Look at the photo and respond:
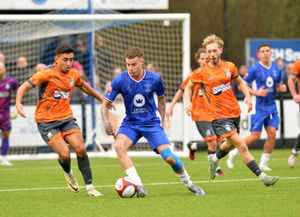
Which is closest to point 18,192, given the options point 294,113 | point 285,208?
point 285,208

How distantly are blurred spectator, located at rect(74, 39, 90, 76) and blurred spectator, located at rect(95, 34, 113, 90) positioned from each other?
0.29 metres

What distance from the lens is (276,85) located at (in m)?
11.3

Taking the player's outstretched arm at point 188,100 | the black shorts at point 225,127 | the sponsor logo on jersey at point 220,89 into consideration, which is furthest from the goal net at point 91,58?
the black shorts at point 225,127

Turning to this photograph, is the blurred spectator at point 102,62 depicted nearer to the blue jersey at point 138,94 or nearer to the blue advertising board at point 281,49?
the blue jersey at point 138,94

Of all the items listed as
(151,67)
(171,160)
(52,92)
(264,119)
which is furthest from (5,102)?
(171,160)

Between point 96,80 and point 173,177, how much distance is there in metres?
5.89

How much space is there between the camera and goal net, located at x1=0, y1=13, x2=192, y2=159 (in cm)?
1454

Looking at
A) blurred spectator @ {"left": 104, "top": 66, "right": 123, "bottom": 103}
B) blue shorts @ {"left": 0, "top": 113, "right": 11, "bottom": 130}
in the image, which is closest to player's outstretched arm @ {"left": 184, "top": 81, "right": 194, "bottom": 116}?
blue shorts @ {"left": 0, "top": 113, "right": 11, "bottom": 130}

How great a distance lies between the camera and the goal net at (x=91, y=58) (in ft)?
47.7

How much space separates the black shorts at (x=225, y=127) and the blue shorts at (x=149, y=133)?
108 centimetres

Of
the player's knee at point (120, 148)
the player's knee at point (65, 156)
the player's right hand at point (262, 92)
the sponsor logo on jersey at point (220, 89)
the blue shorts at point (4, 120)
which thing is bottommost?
the blue shorts at point (4, 120)

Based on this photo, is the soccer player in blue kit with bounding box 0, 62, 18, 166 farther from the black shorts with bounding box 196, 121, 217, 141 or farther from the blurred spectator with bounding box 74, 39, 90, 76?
the black shorts with bounding box 196, 121, 217, 141

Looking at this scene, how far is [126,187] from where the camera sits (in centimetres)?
745

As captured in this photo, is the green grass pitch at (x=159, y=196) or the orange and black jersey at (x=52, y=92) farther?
the orange and black jersey at (x=52, y=92)
